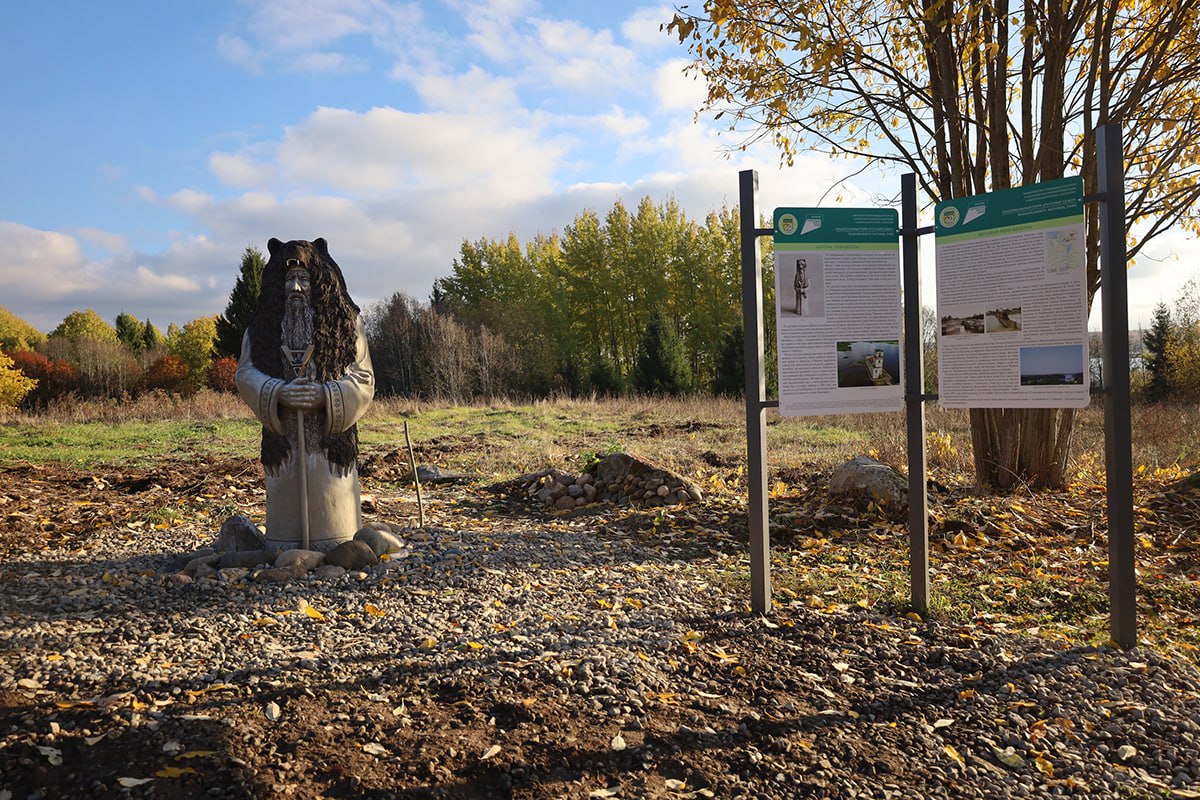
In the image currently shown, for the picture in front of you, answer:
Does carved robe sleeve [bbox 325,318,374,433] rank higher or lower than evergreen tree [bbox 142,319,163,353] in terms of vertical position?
lower

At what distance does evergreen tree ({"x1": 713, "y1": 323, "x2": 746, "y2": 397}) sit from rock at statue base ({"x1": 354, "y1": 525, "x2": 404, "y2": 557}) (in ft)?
72.8

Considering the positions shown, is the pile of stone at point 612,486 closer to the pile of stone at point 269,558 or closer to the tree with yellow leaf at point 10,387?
the pile of stone at point 269,558

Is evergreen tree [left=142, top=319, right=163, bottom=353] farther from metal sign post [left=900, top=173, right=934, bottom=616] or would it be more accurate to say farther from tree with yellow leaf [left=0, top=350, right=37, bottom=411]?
metal sign post [left=900, top=173, right=934, bottom=616]

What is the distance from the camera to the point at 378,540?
5723 mm

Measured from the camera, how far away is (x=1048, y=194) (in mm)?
4223

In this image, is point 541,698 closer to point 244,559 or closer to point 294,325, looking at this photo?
point 244,559

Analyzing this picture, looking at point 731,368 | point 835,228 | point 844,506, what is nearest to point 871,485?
point 844,506

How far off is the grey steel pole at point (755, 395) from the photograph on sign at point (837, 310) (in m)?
0.14

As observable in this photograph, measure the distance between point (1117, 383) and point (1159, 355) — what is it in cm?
3037

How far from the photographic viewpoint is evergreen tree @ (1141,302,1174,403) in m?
27.6

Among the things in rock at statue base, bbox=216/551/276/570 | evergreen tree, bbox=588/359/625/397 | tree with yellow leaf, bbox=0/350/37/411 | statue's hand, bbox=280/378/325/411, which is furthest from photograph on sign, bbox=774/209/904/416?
tree with yellow leaf, bbox=0/350/37/411

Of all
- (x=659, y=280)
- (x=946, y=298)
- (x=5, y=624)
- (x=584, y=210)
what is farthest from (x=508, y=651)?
(x=584, y=210)

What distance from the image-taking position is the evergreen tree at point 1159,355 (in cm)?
2758

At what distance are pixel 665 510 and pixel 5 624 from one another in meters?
5.35
